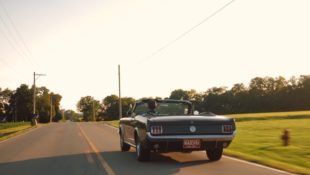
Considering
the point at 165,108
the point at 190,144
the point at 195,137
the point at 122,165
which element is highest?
the point at 165,108

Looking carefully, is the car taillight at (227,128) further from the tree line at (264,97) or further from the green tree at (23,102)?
the green tree at (23,102)

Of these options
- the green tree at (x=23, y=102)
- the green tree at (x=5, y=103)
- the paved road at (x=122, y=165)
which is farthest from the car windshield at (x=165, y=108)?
the green tree at (x=5, y=103)

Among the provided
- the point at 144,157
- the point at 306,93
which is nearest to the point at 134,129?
the point at 144,157

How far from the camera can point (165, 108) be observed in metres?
13.1

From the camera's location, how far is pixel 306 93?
117 meters

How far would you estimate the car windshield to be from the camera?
12984 millimetres

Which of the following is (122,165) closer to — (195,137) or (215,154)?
(195,137)

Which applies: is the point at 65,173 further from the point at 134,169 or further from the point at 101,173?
the point at 134,169

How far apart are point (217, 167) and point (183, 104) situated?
339cm

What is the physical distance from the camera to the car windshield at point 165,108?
42.6 feet

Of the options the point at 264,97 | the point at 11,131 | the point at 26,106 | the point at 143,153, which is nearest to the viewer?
the point at 143,153

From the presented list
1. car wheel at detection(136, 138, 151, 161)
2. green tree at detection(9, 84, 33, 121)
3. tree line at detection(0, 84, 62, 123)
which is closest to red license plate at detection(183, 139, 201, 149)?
car wheel at detection(136, 138, 151, 161)

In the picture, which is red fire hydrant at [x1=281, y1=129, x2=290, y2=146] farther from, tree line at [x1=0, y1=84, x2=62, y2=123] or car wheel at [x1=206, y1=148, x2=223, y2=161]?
tree line at [x1=0, y1=84, x2=62, y2=123]

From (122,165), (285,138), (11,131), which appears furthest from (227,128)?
(11,131)
